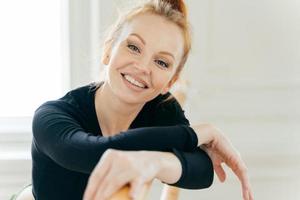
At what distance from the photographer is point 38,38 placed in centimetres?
163

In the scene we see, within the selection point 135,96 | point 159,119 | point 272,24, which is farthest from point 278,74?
point 135,96

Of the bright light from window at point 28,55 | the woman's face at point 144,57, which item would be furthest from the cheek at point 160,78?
the bright light from window at point 28,55

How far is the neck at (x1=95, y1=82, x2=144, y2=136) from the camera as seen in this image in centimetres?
99

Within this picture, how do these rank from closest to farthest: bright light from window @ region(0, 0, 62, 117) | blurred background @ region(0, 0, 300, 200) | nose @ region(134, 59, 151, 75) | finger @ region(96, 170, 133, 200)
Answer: finger @ region(96, 170, 133, 200), nose @ region(134, 59, 151, 75), blurred background @ region(0, 0, 300, 200), bright light from window @ region(0, 0, 62, 117)

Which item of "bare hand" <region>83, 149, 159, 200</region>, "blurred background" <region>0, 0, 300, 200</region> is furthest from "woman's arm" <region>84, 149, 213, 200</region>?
"blurred background" <region>0, 0, 300, 200</region>

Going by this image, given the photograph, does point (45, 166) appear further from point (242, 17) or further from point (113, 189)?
point (242, 17)

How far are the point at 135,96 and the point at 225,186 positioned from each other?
29.3 inches

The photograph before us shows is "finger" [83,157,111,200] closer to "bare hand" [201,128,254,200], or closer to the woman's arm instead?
the woman's arm

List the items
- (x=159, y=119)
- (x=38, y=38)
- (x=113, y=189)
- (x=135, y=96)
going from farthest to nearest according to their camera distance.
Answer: (x=38, y=38), (x=159, y=119), (x=135, y=96), (x=113, y=189)

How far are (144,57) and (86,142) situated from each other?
0.66ft

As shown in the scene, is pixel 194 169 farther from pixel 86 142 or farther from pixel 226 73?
pixel 226 73

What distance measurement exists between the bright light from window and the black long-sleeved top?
629mm

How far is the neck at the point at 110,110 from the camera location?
99 centimetres

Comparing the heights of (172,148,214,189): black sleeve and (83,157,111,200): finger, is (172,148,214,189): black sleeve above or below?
below
